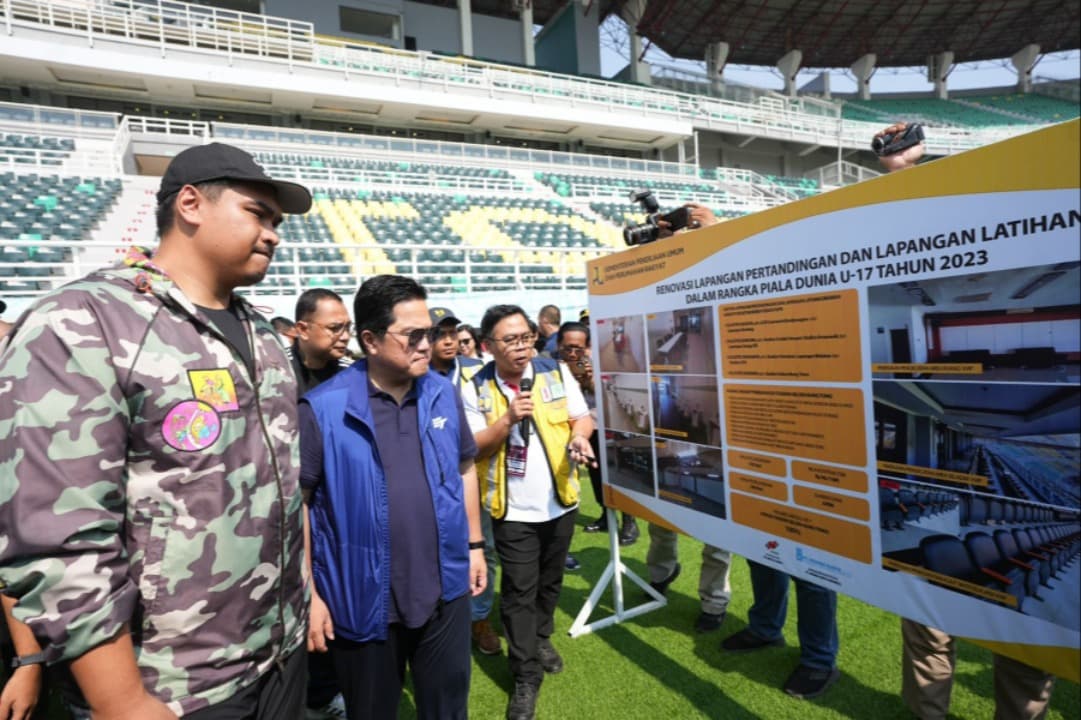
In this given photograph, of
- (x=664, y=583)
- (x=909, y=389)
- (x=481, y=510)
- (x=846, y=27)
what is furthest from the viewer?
(x=846, y=27)

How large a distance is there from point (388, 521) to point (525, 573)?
108 centimetres

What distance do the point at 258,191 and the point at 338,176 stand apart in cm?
1640

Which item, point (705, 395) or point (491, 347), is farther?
point (491, 347)

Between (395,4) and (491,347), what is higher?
(395,4)

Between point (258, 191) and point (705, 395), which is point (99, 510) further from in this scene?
point (705, 395)

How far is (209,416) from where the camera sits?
1.27 meters

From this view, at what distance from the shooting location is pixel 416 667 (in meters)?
1.98

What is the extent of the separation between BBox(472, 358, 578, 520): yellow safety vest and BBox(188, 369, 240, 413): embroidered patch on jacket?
1.48 meters

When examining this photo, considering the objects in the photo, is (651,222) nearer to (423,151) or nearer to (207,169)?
(207,169)

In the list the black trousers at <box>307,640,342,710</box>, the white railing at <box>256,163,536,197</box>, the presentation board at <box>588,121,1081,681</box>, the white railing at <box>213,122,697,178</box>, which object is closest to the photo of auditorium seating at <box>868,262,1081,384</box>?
the presentation board at <box>588,121,1081,681</box>

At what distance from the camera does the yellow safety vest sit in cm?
276

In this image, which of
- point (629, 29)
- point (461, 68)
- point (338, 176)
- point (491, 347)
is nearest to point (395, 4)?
point (461, 68)

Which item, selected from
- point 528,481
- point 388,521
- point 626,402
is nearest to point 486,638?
point 528,481

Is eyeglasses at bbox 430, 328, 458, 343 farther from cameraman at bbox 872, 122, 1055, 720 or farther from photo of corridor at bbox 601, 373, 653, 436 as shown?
cameraman at bbox 872, 122, 1055, 720
